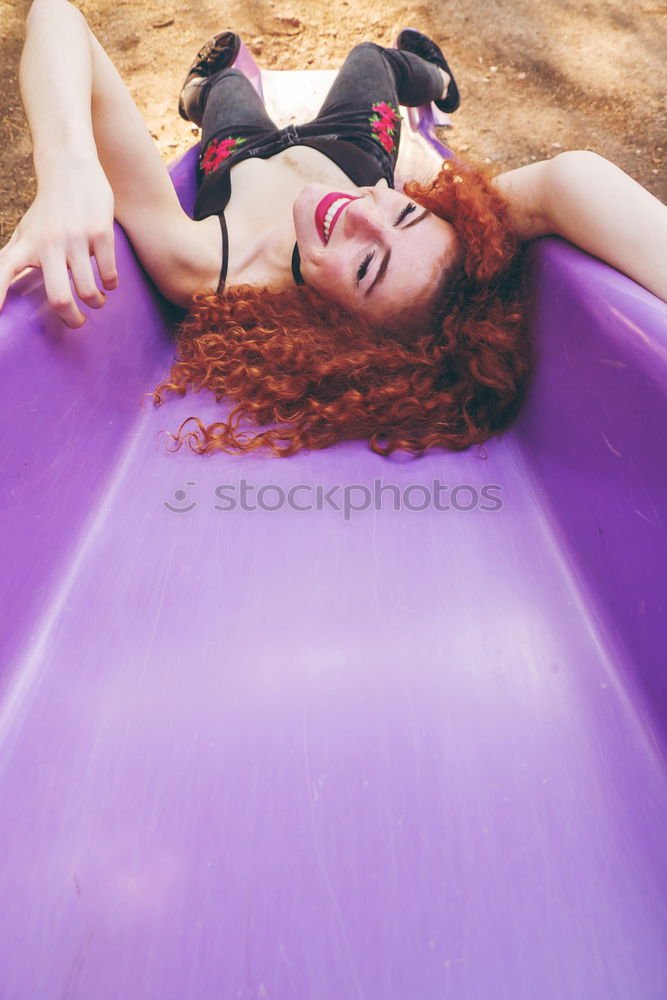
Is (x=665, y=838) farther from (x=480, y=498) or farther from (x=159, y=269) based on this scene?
(x=159, y=269)

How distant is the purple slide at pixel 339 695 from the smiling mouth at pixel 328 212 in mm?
394

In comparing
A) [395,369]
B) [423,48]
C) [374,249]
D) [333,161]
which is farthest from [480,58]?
[395,369]

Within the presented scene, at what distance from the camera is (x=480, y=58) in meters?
2.59

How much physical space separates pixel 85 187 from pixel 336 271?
43cm

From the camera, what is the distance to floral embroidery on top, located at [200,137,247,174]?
4.97 feet

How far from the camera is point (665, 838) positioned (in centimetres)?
60

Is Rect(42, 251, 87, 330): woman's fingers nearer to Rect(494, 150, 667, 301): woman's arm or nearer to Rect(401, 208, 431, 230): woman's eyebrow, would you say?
Rect(401, 208, 431, 230): woman's eyebrow

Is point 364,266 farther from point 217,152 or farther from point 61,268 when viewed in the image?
point 217,152

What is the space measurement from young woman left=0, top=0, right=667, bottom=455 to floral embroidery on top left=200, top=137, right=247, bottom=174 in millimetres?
416

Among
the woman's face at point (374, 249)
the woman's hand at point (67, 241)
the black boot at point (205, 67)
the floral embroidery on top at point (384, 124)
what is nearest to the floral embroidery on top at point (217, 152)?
the floral embroidery on top at point (384, 124)

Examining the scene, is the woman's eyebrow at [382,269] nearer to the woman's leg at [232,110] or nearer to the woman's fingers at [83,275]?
the woman's fingers at [83,275]

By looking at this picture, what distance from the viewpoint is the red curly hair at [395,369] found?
3.29ft

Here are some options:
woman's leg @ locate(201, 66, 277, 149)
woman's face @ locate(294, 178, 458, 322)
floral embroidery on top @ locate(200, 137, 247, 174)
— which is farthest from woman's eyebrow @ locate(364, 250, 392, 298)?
woman's leg @ locate(201, 66, 277, 149)

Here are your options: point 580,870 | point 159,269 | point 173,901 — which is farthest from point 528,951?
point 159,269
